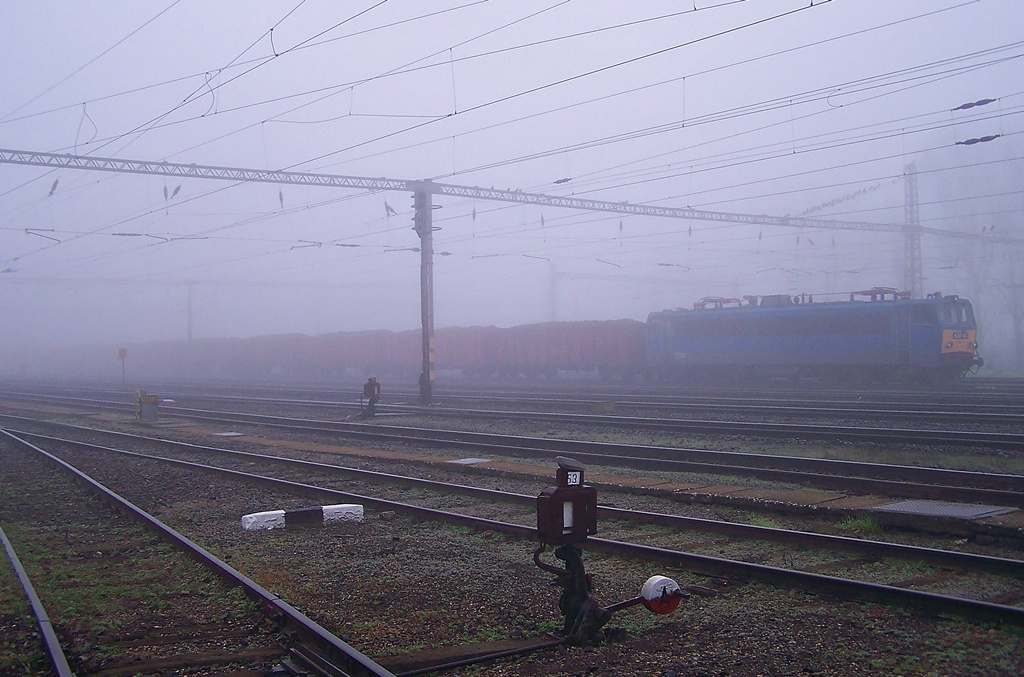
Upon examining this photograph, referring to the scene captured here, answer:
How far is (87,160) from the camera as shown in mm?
25172

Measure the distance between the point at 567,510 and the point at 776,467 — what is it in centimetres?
821

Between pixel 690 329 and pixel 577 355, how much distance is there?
26.8ft

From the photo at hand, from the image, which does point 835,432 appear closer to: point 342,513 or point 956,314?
point 342,513

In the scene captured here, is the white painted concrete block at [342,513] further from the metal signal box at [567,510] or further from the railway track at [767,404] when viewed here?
the railway track at [767,404]

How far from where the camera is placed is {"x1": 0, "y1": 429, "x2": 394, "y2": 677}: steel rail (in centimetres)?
476

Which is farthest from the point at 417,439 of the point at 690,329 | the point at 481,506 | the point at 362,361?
the point at 362,361

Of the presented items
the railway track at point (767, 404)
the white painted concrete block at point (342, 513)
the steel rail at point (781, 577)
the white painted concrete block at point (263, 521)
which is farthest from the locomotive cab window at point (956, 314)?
the white painted concrete block at point (263, 521)

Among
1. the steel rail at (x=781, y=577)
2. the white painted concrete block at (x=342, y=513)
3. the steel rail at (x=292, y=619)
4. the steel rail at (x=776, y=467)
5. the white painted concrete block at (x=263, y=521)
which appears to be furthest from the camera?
the steel rail at (x=776, y=467)

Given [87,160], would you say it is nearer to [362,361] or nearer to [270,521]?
[270,521]

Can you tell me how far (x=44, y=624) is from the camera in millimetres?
5691

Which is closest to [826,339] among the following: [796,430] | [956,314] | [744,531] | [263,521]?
[956,314]

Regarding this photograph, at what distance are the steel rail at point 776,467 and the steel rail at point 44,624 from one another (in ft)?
28.1

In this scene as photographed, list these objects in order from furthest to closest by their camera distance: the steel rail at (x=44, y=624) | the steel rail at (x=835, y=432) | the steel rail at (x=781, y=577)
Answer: the steel rail at (x=835, y=432)
the steel rail at (x=781, y=577)
the steel rail at (x=44, y=624)

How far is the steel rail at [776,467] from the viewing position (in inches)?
389
